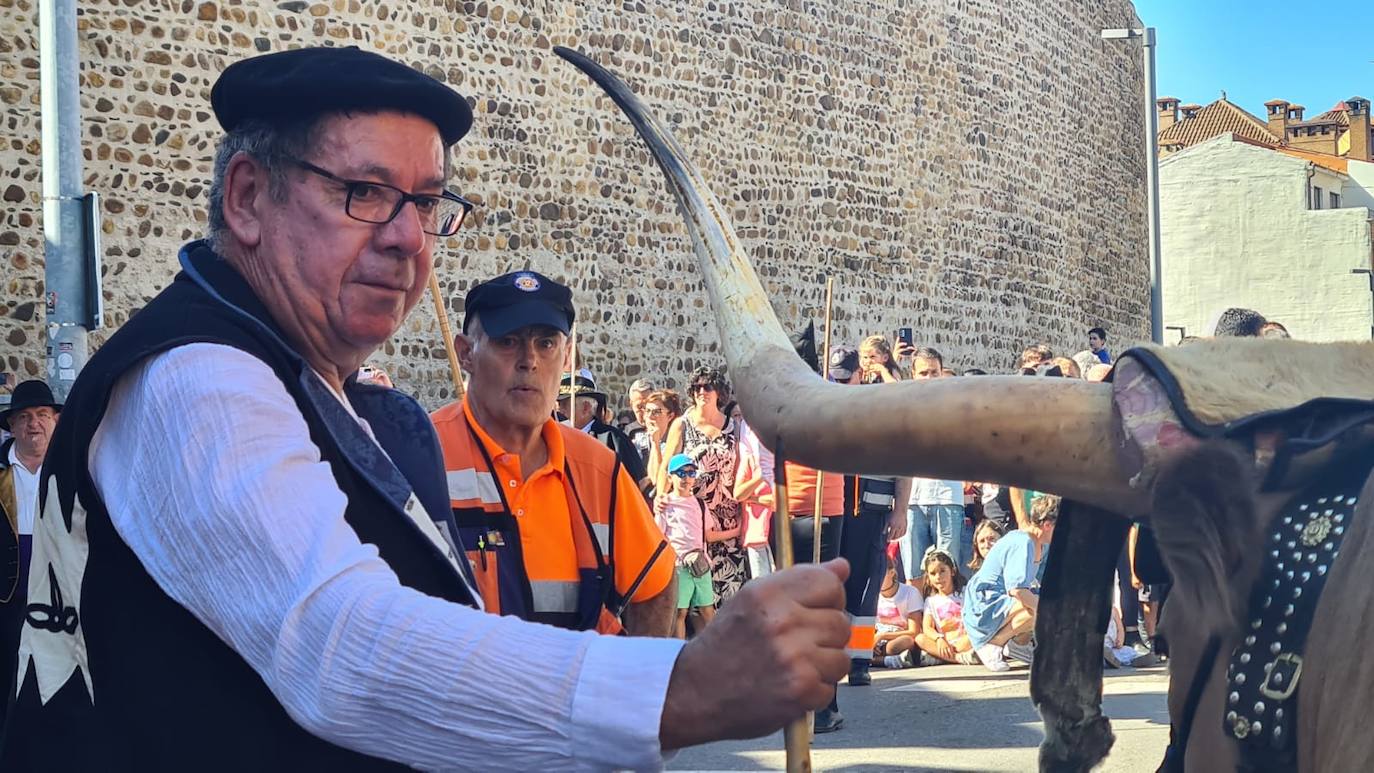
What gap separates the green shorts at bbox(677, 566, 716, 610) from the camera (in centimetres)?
840

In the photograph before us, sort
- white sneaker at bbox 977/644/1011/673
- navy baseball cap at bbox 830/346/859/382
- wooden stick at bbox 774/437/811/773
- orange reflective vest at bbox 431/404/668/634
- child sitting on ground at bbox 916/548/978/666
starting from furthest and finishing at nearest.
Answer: child sitting on ground at bbox 916/548/978/666 < white sneaker at bbox 977/644/1011/673 < navy baseball cap at bbox 830/346/859/382 < orange reflective vest at bbox 431/404/668/634 < wooden stick at bbox 774/437/811/773

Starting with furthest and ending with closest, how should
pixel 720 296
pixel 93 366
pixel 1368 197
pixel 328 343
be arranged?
pixel 1368 197, pixel 720 296, pixel 328 343, pixel 93 366

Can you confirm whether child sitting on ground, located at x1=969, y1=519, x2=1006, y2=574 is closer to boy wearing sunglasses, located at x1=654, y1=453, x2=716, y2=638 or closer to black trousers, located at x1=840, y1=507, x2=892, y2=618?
black trousers, located at x1=840, y1=507, x2=892, y2=618

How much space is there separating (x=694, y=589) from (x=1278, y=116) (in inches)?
2184

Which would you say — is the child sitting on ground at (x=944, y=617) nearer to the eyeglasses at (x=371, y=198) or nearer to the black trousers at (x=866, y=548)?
the black trousers at (x=866, y=548)

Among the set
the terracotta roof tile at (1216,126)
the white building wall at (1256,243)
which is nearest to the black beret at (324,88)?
the white building wall at (1256,243)

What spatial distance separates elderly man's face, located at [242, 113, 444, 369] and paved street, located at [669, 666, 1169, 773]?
4.90 meters

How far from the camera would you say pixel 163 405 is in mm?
1646

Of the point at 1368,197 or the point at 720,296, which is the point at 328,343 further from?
the point at 1368,197

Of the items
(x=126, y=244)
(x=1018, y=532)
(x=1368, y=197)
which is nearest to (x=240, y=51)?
(x=126, y=244)

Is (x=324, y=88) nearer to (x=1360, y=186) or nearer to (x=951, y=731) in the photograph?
(x=951, y=731)

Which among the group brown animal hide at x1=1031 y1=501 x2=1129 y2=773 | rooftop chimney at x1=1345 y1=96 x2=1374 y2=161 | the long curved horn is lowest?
brown animal hide at x1=1031 y1=501 x2=1129 y2=773

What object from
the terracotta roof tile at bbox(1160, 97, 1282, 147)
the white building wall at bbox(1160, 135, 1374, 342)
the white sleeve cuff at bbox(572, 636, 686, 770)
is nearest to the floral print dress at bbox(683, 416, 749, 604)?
the white sleeve cuff at bbox(572, 636, 686, 770)

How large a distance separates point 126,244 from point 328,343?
13455mm
